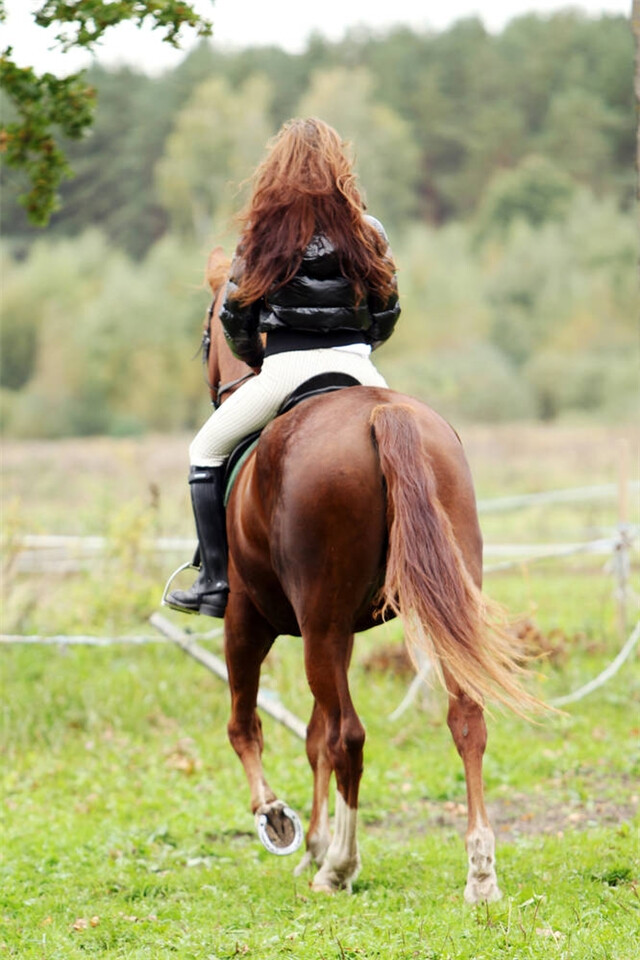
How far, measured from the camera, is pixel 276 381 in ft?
17.0

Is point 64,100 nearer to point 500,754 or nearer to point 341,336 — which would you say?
point 341,336

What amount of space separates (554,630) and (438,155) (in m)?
75.4

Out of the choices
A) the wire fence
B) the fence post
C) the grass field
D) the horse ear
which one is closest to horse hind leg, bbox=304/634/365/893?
the grass field

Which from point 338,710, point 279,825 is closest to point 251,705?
point 279,825

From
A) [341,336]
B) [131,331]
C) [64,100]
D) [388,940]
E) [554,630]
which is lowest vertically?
[131,331]

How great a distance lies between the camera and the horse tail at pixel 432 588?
14.3 feet

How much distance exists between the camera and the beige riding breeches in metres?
5.16

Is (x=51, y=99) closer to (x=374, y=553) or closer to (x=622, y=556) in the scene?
(x=374, y=553)

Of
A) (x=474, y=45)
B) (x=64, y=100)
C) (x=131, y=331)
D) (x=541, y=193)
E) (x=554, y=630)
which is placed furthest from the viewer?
(x=474, y=45)

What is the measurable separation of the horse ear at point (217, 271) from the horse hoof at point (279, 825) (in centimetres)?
270

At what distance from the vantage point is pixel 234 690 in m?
5.88

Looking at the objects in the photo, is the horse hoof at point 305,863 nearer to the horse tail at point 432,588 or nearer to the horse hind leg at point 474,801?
the horse hind leg at point 474,801

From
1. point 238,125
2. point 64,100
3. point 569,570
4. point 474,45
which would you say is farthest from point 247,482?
point 474,45

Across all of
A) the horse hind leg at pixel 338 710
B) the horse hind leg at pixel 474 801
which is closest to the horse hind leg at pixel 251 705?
the horse hind leg at pixel 338 710
